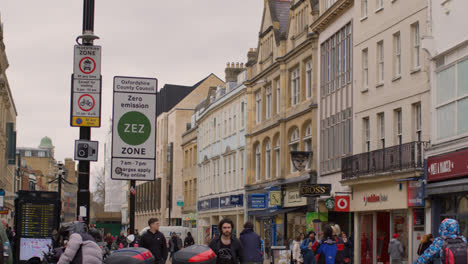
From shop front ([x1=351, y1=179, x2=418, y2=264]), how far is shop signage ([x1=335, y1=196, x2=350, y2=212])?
0.22 metres

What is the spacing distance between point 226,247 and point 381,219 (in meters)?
22.8

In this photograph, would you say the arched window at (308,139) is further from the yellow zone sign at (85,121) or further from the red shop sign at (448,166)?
the yellow zone sign at (85,121)

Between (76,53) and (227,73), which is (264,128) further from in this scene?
(76,53)

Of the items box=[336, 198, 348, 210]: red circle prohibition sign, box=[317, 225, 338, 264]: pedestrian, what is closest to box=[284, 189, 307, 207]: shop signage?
box=[336, 198, 348, 210]: red circle prohibition sign

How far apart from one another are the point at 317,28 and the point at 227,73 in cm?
2627

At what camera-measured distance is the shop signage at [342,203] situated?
120 ft

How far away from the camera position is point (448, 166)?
27.5 metres

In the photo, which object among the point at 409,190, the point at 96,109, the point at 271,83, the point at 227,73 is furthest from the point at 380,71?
the point at 227,73

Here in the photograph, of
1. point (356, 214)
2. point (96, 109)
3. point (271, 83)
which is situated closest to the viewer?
point (96, 109)

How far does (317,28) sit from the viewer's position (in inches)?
1670

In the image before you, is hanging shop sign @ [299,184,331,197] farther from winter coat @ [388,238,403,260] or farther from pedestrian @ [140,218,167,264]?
pedestrian @ [140,218,167,264]

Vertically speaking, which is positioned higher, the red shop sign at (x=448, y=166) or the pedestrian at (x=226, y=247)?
the red shop sign at (x=448, y=166)

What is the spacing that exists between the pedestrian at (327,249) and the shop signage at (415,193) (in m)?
12.3

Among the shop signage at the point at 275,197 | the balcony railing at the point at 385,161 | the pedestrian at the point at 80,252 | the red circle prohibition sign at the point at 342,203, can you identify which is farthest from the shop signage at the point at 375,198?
the pedestrian at the point at 80,252
